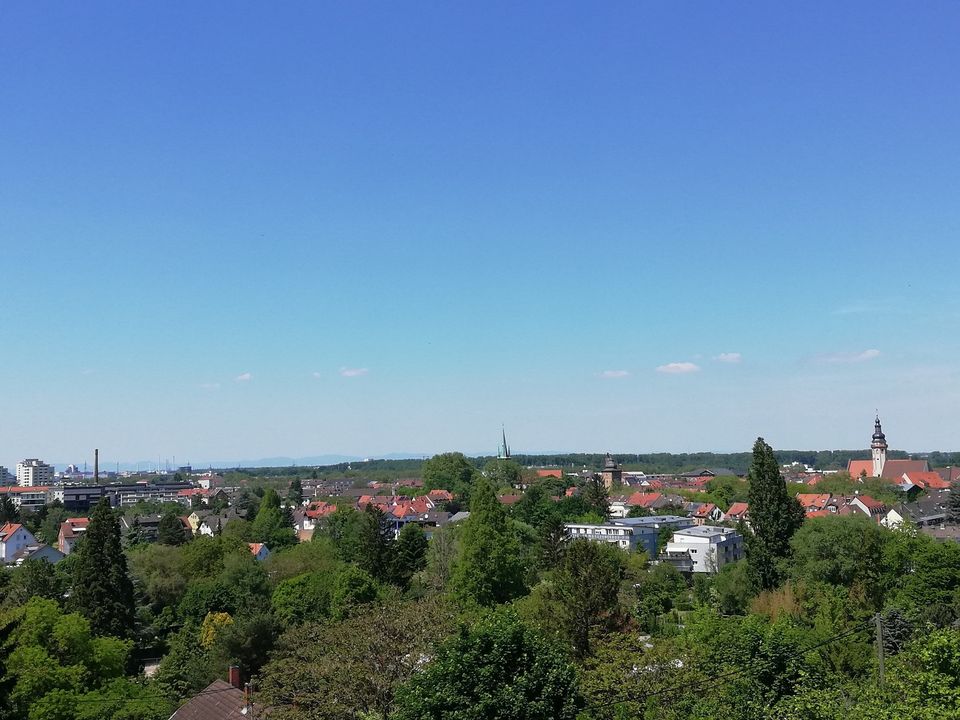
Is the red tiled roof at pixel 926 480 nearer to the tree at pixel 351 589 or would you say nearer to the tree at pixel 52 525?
the tree at pixel 351 589

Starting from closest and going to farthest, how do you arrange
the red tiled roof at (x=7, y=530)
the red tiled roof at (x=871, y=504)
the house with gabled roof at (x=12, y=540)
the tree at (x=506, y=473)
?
1. the house with gabled roof at (x=12, y=540)
2. the red tiled roof at (x=7, y=530)
3. the red tiled roof at (x=871, y=504)
4. the tree at (x=506, y=473)

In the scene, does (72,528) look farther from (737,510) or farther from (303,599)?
(737,510)

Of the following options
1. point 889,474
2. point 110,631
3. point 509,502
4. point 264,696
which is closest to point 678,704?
point 264,696

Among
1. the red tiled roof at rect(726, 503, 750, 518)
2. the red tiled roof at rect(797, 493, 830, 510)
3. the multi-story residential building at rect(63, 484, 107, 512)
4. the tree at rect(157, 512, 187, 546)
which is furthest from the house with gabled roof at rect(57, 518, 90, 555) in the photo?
the red tiled roof at rect(797, 493, 830, 510)

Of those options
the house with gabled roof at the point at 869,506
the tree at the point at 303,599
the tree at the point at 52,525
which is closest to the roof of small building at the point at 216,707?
the tree at the point at 303,599

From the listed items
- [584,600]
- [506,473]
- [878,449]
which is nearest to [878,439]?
[878,449]

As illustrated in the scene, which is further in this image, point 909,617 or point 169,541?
point 169,541

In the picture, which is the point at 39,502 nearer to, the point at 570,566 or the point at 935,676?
the point at 570,566
